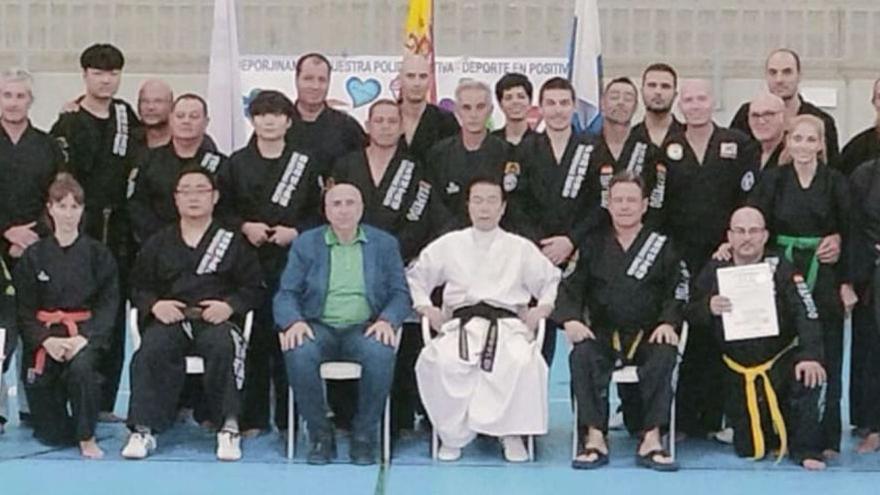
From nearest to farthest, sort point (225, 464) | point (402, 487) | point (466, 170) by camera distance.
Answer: point (402, 487)
point (225, 464)
point (466, 170)

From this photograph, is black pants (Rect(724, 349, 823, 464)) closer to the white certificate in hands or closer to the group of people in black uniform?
the group of people in black uniform

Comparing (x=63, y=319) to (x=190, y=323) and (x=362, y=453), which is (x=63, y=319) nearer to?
(x=190, y=323)

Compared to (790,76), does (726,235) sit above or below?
below

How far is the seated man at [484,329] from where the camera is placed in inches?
228

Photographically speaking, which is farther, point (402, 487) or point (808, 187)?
point (808, 187)

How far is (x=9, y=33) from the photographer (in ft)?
39.7

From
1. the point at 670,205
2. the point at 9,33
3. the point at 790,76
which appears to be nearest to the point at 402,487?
the point at 670,205

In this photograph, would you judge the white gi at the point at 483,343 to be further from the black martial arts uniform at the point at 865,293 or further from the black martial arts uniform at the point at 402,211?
the black martial arts uniform at the point at 865,293

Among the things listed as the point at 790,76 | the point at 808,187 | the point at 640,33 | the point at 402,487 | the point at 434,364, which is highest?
the point at 640,33

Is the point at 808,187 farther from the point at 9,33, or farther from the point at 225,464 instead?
the point at 9,33

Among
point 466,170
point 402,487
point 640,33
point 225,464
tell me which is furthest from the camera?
point 640,33

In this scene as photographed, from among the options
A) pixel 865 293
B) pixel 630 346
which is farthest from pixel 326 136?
pixel 865 293

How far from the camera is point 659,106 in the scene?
20.5 ft

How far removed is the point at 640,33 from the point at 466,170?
6128 millimetres
